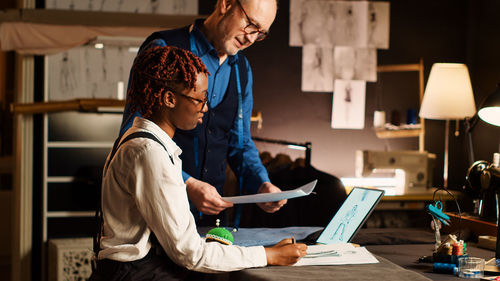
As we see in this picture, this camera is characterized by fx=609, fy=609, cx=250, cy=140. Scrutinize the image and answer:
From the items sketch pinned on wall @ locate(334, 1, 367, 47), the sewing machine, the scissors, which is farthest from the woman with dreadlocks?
sketch pinned on wall @ locate(334, 1, 367, 47)

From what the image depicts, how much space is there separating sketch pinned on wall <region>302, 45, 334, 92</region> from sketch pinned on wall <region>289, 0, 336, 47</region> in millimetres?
58

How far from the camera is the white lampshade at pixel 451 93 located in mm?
4070

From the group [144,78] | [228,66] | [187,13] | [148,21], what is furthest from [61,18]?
[144,78]

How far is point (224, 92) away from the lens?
2189mm

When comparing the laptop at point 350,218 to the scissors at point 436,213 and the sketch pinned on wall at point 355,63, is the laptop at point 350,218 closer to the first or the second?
the scissors at point 436,213

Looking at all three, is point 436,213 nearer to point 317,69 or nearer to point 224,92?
point 224,92

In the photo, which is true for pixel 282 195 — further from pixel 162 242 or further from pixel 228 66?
pixel 228 66

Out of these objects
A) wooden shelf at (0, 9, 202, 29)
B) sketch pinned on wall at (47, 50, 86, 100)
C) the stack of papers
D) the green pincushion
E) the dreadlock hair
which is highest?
wooden shelf at (0, 9, 202, 29)

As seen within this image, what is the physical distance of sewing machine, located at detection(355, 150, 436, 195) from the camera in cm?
417

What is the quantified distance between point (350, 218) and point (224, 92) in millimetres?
658

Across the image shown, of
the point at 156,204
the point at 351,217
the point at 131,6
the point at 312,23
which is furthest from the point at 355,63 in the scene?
the point at 156,204

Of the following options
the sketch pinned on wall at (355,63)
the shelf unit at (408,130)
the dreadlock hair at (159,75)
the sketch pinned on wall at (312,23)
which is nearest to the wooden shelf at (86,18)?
the sketch pinned on wall at (312,23)

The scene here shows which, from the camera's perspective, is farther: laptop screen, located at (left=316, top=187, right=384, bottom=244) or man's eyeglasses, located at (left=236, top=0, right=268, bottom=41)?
man's eyeglasses, located at (left=236, top=0, right=268, bottom=41)

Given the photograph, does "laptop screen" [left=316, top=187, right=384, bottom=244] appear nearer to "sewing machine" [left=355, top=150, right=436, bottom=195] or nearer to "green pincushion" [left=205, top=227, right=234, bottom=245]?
"green pincushion" [left=205, top=227, right=234, bottom=245]
